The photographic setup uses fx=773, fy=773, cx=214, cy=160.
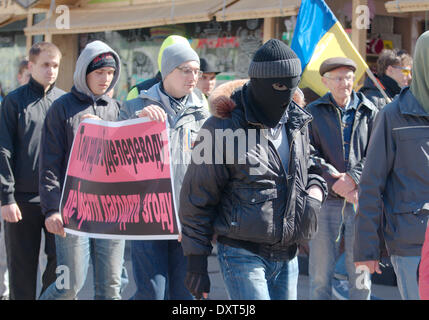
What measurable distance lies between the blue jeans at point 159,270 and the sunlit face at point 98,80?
1210 mm

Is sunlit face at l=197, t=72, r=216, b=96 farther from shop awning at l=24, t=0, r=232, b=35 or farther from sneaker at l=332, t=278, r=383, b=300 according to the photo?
shop awning at l=24, t=0, r=232, b=35

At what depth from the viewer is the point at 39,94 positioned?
6156 mm

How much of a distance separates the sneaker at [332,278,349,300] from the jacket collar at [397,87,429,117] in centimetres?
268

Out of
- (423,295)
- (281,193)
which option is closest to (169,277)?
(281,193)

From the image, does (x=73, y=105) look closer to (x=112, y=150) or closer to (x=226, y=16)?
(x=112, y=150)

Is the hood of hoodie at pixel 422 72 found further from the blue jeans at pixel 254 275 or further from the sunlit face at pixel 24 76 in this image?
the sunlit face at pixel 24 76

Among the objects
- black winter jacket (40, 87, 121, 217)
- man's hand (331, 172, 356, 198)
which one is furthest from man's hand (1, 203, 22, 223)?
man's hand (331, 172, 356, 198)

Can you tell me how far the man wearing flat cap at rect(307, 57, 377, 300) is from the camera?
19.4ft

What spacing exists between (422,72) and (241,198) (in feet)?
3.86

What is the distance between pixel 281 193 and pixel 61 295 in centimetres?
205

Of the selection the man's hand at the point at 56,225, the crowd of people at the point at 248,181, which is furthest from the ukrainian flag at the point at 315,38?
the man's hand at the point at 56,225

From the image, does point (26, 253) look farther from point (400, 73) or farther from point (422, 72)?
point (400, 73)

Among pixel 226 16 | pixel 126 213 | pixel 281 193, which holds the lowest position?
pixel 126 213

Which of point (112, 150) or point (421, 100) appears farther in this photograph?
point (112, 150)
